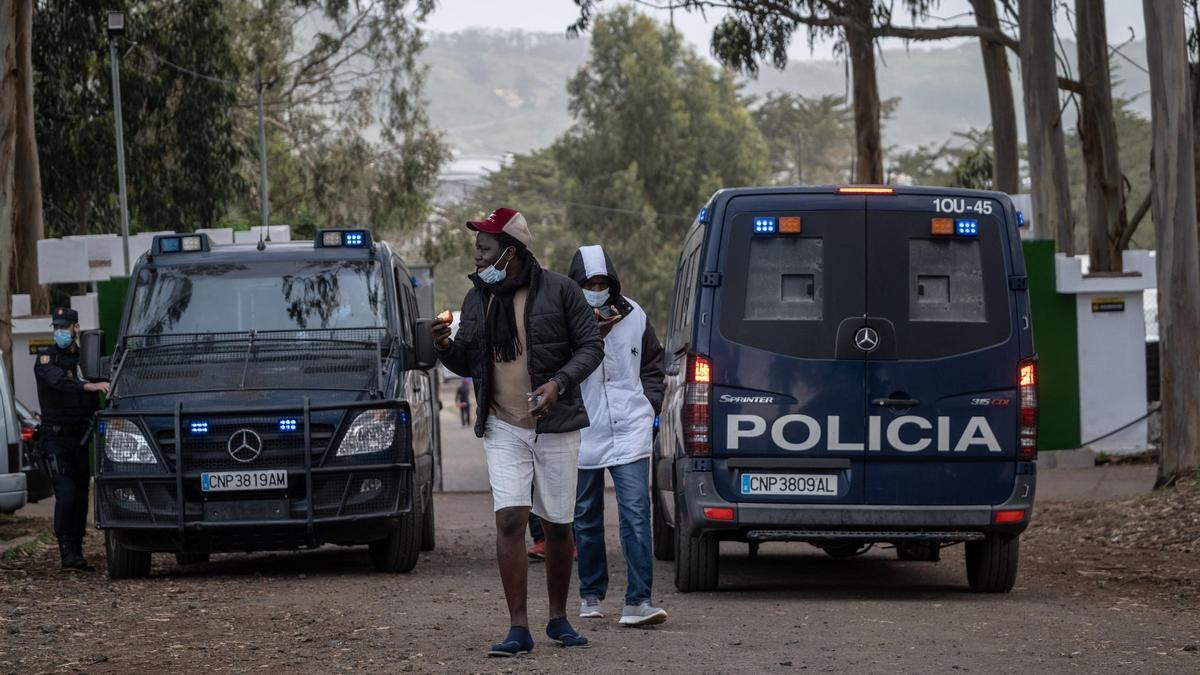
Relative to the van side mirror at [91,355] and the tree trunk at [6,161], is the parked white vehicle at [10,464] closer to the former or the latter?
the van side mirror at [91,355]

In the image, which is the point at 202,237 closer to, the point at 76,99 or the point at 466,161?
the point at 76,99

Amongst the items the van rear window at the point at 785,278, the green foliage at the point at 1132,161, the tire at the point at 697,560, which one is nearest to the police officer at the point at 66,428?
the tire at the point at 697,560

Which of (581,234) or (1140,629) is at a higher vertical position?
(581,234)

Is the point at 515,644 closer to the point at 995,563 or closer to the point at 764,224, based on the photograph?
the point at 764,224

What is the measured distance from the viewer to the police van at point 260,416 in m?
11.4

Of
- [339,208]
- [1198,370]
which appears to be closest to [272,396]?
[1198,370]

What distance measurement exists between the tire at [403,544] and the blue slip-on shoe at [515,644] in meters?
4.12

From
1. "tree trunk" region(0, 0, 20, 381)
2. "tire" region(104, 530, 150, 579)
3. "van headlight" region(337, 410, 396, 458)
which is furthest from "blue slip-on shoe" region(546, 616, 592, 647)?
"tree trunk" region(0, 0, 20, 381)

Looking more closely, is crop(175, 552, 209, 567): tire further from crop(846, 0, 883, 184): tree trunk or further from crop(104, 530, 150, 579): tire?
crop(846, 0, 883, 184): tree trunk

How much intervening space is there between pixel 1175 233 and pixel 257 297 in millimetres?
8237

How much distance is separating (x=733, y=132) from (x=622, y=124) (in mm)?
4950

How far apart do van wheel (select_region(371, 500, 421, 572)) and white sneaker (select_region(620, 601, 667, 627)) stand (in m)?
3.19

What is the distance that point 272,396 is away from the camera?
11.5 metres

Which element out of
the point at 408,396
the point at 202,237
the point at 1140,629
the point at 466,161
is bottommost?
the point at 1140,629
